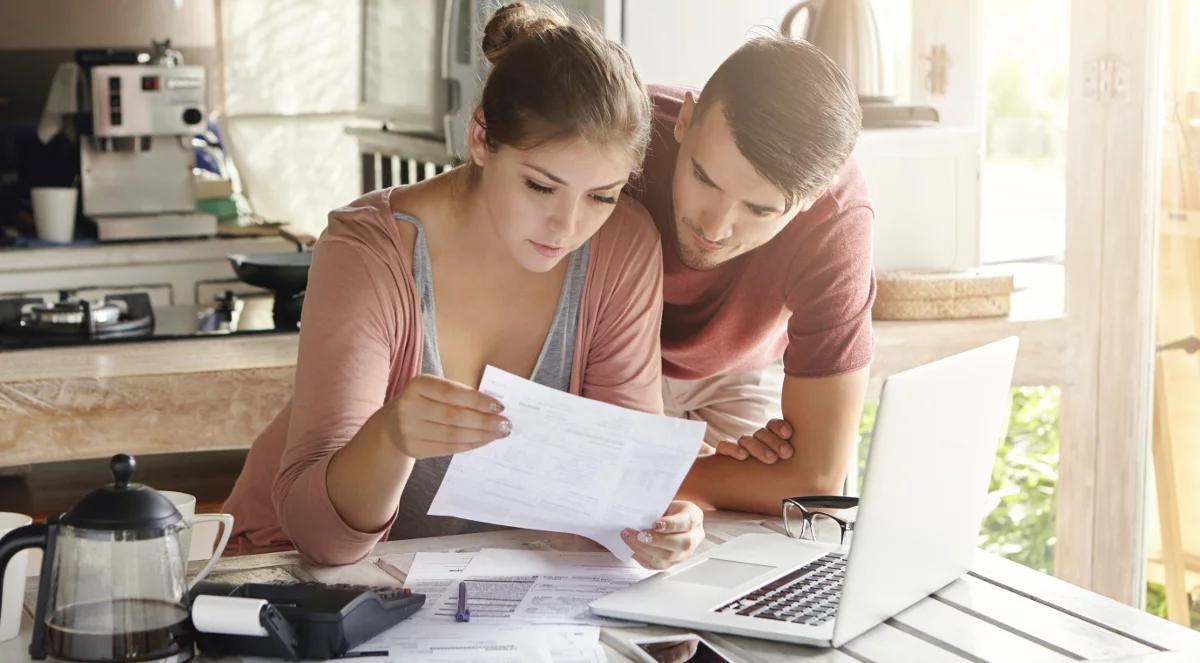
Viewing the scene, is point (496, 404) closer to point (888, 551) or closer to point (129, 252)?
point (888, 551)

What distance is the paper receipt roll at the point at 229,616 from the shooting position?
47.4 inches

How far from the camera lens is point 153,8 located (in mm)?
3943

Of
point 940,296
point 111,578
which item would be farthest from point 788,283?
point 940,296

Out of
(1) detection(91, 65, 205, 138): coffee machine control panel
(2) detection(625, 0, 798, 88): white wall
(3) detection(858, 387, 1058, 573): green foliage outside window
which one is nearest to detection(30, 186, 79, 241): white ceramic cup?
(1) detection(91, 65, 205, 138): coffee machine control panel

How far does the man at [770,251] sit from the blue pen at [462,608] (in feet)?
1.71

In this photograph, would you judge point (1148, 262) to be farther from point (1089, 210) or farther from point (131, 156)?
point (131, 156)

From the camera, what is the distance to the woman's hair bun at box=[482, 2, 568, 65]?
1675 millimetres

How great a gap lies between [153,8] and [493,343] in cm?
268

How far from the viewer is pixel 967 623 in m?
1.37

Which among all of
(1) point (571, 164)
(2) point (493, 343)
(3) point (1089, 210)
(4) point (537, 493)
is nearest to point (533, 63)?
(1) point (571, 164)

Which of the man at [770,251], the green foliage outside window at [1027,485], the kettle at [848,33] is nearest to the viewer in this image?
the man at [770,251]

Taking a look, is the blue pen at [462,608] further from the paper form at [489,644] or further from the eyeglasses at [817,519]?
the eyeglasses at [817,519]

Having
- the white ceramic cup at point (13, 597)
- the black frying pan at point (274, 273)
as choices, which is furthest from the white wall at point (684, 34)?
the white ceramic cup at point (13, 597)

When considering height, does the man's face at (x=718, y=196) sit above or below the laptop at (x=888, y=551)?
above
